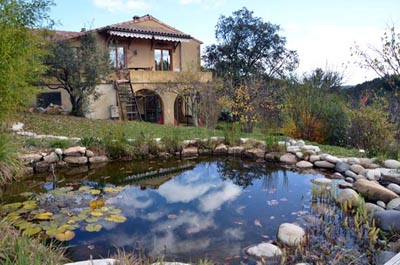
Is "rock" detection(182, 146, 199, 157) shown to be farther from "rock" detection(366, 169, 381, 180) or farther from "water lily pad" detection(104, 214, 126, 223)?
"rock" detection(366, 169, 381, 180)

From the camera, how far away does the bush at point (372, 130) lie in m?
6.99

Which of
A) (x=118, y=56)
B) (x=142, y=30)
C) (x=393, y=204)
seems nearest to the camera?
(x=393, y=204)

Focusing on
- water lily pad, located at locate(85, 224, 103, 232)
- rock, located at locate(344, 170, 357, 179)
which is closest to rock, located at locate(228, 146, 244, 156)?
rock, located at locate(344, 170, 357, 179)

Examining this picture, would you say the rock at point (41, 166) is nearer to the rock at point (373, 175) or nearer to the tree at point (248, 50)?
the rock at point (373, 175)

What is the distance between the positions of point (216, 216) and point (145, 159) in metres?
3.55

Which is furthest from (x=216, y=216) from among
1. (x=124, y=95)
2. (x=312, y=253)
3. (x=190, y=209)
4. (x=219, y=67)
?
(x=219, y=67)

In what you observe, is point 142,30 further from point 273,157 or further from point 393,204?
point 393,204

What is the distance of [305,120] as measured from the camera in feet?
32.8

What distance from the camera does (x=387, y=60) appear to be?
790cm

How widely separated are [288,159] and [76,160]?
15.2 feet

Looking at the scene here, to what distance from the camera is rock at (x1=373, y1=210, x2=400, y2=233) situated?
11.7 ft

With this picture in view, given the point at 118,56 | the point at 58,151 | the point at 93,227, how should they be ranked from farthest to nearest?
1. the point at 118,56
2. the point at 58,151
3. the point at 93,227

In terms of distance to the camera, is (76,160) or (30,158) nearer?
(30,158)

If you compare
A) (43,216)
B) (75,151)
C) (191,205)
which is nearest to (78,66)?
(75,151)
